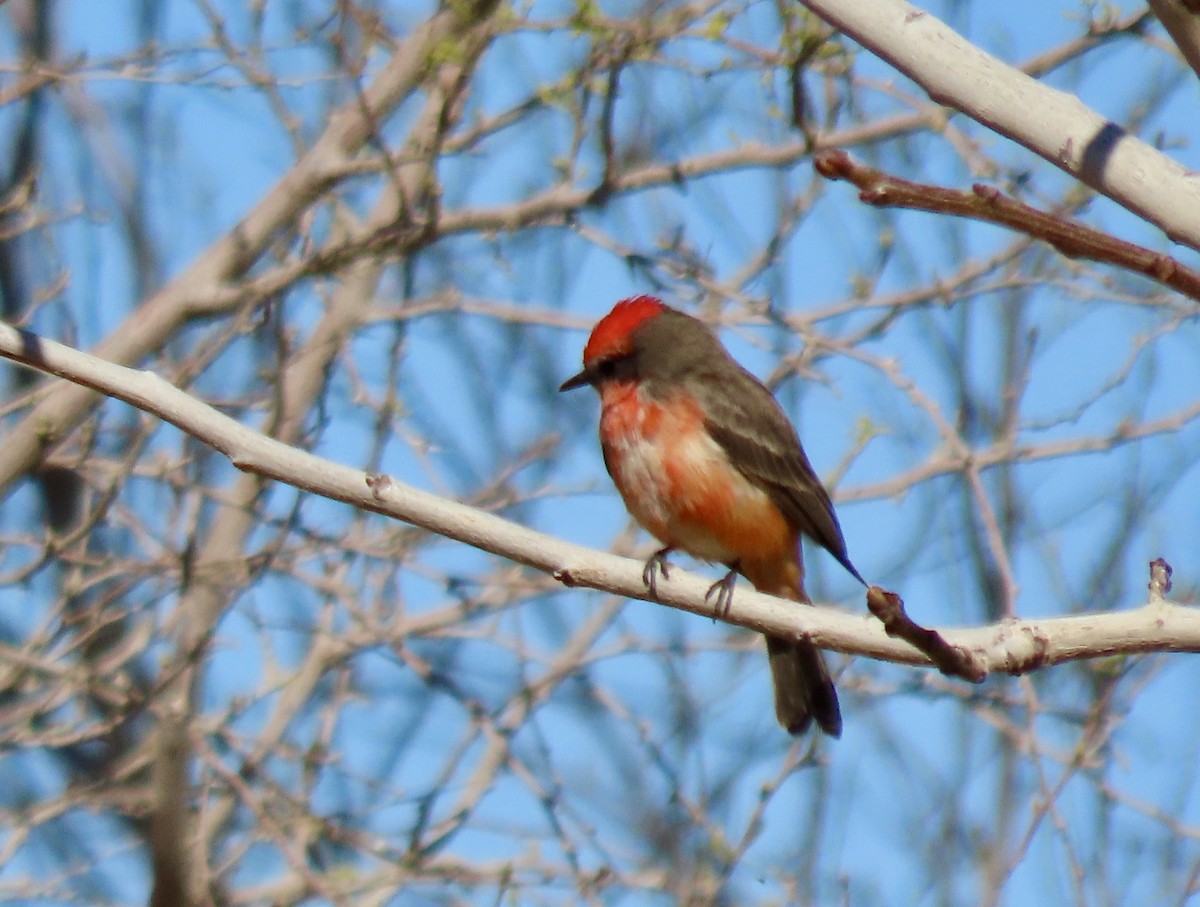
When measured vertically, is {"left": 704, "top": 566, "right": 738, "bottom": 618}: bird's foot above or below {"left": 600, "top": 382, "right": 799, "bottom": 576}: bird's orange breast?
below

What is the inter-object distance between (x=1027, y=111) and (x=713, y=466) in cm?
314

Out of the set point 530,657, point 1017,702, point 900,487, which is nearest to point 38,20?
point 530,657

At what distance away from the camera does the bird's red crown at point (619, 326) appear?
5785 mm

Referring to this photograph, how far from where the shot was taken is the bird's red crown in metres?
5.79

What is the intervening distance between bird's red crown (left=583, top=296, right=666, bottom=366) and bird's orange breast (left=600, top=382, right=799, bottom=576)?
0.67ft

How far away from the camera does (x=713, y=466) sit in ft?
17.7

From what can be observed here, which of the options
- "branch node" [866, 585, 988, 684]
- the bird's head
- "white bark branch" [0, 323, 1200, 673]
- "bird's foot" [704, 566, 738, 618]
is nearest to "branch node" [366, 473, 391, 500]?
"white bark branch" [0, 323, 1200, 673]

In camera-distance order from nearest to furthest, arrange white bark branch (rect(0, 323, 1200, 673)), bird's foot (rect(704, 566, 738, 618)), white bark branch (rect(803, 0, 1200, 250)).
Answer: white bark branch (rect(803, 0, 1200, 250)) → white bark branch (rect(0, 323, 1200, 673)) → bird's foot (rect(704, 566, 738, 618))

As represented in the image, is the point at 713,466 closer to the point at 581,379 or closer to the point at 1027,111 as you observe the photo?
the point at 581,379

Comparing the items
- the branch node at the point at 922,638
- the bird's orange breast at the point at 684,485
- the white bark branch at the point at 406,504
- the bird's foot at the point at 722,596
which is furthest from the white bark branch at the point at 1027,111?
the bird's orange breast at the point at 684,485

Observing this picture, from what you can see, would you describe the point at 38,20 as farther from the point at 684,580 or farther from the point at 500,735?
the point at 684,580

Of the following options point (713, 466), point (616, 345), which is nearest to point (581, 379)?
point (616, 345)

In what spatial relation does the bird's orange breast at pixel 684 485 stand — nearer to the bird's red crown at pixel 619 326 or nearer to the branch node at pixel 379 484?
the bird's red crown at pixel 619 326

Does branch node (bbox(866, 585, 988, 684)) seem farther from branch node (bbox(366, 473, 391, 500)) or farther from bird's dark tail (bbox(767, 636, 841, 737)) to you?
bird's dark tail (bbox(767, 636, 841, 737))
